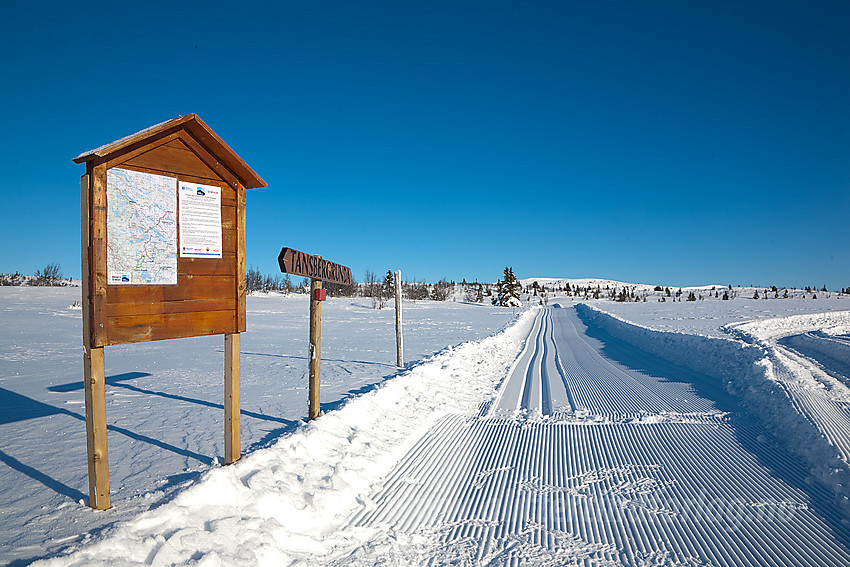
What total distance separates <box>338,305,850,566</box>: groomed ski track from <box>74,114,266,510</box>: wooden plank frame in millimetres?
2007

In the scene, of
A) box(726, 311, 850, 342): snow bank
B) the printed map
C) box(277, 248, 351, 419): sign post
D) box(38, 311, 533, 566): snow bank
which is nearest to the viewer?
box(38, 311, 533, 566): snow bank

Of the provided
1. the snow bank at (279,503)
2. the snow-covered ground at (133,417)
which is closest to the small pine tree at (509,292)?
the snow-covered ground at (133,417)

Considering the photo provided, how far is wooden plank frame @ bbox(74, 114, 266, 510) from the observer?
335 centimetres

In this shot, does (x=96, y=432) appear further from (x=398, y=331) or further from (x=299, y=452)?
(x=398, y=331)

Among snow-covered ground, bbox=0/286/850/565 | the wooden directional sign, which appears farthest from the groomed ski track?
the wooden directional sign

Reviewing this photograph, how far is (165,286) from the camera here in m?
3.84

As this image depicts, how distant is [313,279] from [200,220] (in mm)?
1911

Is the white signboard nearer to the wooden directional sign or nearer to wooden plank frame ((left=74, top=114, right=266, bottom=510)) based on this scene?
wooden plank frame ((left=74, top=114, right=266, bottom=510))

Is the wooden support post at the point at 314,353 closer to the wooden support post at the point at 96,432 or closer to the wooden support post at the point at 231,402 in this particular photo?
the wooden support post at the point at 231,402

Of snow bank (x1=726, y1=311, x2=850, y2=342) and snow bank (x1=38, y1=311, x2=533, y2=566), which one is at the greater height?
snow bank (x1=38, y1=311, x2=533, y2=566)

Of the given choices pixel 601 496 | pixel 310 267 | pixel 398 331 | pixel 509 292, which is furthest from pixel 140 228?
pixel 509 292

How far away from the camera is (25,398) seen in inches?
265

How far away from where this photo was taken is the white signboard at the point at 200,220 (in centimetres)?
400

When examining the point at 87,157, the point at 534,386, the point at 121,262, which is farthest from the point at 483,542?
the point at 534,386
